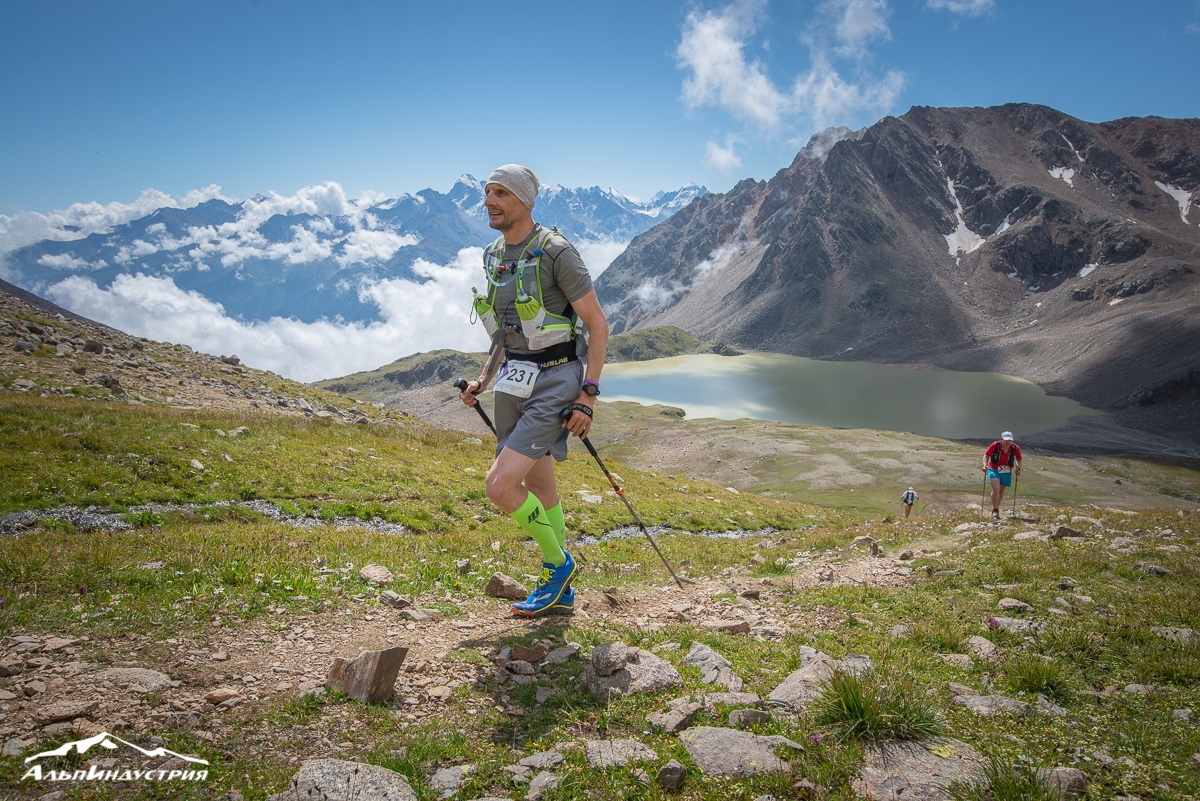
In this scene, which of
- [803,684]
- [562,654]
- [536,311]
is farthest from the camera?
[536,311]

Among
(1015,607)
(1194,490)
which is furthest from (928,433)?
(1015,607)

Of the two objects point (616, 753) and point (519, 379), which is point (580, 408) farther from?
point (616, 753)

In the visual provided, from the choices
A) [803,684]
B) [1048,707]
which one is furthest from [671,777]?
[1048,707]

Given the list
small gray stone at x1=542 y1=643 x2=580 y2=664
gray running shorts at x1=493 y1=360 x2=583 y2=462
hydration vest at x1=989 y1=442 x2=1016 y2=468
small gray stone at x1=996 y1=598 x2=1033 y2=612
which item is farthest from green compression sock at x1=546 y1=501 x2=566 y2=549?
hydration vest at x1=989 y1=442 x2=1016 y2=468

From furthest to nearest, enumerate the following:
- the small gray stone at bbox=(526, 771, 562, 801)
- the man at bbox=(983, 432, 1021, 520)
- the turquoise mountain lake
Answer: the turquoise mountain lake → the man at bbox=(983, 432, 1021, 520) → the small gray stone at bbox=(526, 771, 562, 801)

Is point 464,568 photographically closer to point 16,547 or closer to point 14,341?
point 16,547

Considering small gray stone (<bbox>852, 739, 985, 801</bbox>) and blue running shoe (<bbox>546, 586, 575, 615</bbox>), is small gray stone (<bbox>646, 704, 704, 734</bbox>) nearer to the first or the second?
small gray stone (<bbox>852, 739, 985, 801</bbox>)

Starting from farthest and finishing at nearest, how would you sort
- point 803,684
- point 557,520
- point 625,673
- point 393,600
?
point 557,520 → point 393,600 → point 625,673 → point 803,684

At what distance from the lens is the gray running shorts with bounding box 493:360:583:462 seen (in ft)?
20.9

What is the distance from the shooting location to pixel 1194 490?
7519 centimetres

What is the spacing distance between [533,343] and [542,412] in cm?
80

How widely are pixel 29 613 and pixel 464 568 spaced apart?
4777mm
